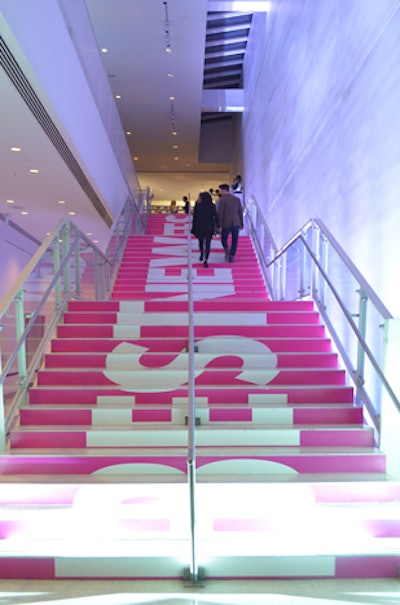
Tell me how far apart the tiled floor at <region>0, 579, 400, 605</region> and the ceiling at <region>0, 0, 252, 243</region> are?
4.08 meters

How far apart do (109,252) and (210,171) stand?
1724cm

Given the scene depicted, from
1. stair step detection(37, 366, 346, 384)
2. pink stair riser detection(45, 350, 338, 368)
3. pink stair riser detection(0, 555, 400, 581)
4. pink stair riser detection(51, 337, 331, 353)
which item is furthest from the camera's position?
pink stair riser detection(51, 337, 331, 353)

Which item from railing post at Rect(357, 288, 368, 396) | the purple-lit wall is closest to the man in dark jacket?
the purple-lit wall

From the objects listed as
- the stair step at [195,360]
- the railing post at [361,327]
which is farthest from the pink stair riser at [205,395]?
the stair step at [195,360]

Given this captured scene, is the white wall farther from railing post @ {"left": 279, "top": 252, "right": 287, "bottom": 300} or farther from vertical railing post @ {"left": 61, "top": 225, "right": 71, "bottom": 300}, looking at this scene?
railing post @ {"left": 279, "top": 252, "right": 287, "bottom": 300}

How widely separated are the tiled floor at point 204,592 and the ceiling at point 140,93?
4.08 m

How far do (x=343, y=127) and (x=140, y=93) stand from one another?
10.7 metres

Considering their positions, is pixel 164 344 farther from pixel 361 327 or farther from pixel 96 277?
pixel 96 277

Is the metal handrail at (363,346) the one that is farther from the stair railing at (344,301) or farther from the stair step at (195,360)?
the stair step at (195,360)

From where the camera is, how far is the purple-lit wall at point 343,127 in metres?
3.58

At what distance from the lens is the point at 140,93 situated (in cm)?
1396

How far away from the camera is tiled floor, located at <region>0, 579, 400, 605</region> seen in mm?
2295

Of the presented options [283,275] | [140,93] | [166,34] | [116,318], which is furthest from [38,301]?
[140,93]

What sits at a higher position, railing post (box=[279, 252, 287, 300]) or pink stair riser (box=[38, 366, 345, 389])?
railing post (box=[279, 252, 287, 300])
